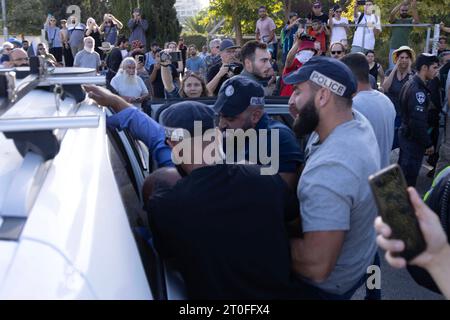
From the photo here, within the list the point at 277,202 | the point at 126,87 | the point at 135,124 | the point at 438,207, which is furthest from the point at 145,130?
the point at 126,87

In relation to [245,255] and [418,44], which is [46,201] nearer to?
[245,255]

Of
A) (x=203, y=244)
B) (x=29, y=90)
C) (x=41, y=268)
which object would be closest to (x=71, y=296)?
(x=41, y=268)

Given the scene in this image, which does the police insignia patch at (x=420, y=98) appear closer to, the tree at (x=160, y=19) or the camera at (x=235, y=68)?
the camera at (x=235, y=68)

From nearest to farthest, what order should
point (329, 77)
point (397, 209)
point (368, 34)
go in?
point (397, 209)
point (329, 77)
point (368, 34)

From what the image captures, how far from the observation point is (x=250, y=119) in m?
2.83

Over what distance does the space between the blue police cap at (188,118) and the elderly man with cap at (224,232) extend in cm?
19

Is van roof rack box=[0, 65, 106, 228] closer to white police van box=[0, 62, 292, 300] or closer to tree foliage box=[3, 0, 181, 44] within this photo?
white police van box=[0, 62, 292, 300]

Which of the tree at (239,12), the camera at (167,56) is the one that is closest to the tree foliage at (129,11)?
the tree at (239,12)

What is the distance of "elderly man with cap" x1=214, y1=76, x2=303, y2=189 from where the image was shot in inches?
107

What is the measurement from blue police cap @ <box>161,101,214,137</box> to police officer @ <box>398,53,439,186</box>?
442 centimetres

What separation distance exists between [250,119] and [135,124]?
0.61m

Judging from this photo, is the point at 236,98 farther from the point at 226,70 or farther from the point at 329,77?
the point at 226,70

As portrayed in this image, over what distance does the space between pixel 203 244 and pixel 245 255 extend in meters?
0.16

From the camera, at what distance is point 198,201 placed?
1.83 metres
